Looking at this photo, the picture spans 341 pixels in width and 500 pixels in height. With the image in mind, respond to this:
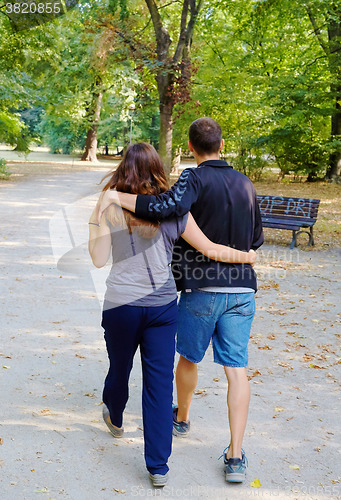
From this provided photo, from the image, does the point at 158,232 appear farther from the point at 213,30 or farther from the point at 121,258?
the point at 213,30

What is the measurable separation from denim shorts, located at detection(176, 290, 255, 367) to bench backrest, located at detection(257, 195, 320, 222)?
26.2ft

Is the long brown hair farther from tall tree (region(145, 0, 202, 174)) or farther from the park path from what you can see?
tall tree (region(145, 0, 202, 174))

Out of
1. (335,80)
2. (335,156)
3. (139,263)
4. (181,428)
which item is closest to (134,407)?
(181,428)

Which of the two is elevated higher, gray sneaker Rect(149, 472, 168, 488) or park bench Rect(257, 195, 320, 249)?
park bench Rect(257, 195, 320, 249)

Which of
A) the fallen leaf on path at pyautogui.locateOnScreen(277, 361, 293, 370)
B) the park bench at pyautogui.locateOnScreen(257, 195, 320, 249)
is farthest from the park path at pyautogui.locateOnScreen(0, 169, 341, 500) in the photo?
the park bench at pyautogui.locateOnScreen(257, 195, 320, 249)

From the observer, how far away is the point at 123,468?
3.13 meters

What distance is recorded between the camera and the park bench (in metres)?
10.7

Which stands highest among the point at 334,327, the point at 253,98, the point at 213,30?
the point at 213,30

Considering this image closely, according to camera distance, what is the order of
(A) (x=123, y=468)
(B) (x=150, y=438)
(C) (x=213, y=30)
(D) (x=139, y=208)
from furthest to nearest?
(C) (x=213, y=30)
(A) (x=123, y=468)
(B) (x=150, y=438)
(D) (x=139, y=208)

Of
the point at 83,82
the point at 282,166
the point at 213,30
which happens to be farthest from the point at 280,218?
the point at 83,82

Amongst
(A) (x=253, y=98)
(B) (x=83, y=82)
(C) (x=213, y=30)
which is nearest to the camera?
(A) (x=253, y=98)

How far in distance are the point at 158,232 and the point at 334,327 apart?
12.6ft

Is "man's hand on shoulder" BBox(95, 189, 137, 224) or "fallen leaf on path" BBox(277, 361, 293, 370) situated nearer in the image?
"man's hand on shoulder" BBox(95, 189, 137, 224)

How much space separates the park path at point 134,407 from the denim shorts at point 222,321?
71cm
